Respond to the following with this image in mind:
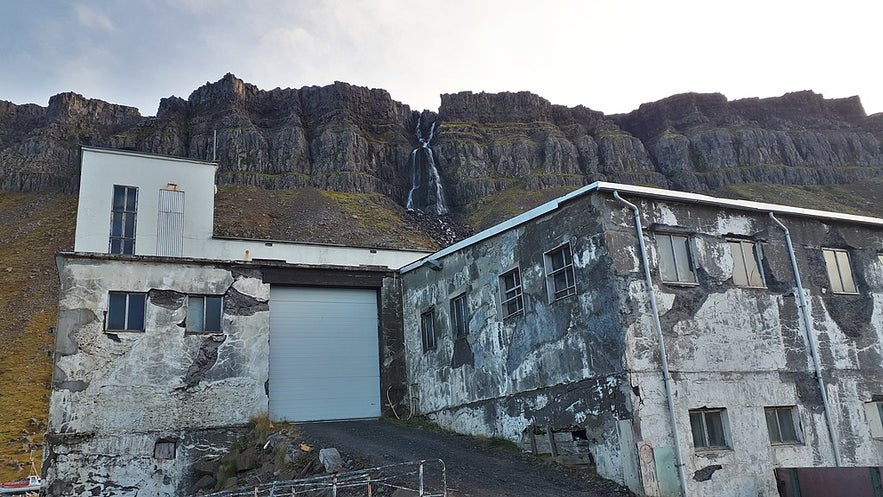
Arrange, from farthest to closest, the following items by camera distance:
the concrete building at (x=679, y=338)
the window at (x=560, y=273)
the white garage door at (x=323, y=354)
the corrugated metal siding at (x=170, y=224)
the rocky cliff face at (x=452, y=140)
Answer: the rocky cliff face at (x=452, y=140), the corrugated metal siding at (x=170, y=224), the white garage door at (x=323, y=354), the window at (x=560, y=273), the concrete building at (x=679, y=338)

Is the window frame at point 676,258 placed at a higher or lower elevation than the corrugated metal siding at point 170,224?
lower

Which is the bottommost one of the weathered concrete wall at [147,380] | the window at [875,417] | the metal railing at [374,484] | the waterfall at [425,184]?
the metal railing at [374,484]

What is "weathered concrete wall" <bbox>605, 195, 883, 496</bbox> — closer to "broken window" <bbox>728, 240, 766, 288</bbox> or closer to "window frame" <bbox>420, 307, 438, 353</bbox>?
"broken window" <bbox>728, 240, 766, 288</bbox>

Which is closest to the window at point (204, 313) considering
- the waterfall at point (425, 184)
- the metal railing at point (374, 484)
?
the metal railing at point (374, 484)

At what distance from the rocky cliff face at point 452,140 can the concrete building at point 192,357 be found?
51.1m

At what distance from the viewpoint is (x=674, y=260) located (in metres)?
14.0

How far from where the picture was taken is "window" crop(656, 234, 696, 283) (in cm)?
1388

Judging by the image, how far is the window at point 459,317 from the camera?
688 inches

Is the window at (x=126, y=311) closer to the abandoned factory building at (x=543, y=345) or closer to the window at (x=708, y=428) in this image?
the abandoned factory building at (x=543, y=345)

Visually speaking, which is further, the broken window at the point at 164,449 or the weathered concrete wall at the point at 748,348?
the broken window at the point at 164,449

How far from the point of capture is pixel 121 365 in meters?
16.4

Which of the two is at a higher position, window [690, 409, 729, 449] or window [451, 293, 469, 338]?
window [451, 293, 469, 338]

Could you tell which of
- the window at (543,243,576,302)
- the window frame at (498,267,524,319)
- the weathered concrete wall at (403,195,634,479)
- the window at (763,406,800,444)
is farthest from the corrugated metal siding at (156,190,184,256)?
the window at (763,406,800,444)

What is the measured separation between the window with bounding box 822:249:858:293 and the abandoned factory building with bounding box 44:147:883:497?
0.07m
